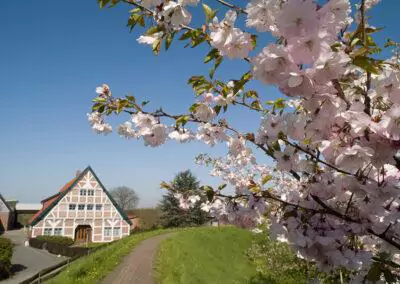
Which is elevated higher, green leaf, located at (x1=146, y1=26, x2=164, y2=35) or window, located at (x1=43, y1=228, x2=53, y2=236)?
green leaf, located at (x1=146, y1=26, x2=164, y2=35)

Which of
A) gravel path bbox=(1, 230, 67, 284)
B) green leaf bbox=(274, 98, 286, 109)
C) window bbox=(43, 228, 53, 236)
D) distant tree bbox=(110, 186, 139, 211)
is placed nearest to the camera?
green leaf bbox=(274, 98, 286, 109)

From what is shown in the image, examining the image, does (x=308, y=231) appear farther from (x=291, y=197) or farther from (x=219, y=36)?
(x=219, y=36)

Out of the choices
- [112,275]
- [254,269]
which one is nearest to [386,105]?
[112,275]

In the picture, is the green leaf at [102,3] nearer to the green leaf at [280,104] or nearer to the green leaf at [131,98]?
the green leaf at [131,98]

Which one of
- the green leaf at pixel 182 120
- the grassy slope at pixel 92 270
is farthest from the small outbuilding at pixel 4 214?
the green leaf at pixel 182 120

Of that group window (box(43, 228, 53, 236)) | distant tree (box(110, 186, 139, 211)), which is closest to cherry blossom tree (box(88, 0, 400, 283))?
window (box(43, 228, 53, 236))

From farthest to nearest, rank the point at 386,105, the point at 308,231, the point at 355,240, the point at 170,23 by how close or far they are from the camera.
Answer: the point at 355,240 < the point at 308,231 < the point at 170,23 < the point at 386,105

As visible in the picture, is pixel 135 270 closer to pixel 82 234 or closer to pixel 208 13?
pixel 208 13

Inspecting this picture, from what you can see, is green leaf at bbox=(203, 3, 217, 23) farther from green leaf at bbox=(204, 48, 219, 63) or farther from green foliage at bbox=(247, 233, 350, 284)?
green foliage at bbox=(247, 233, 350, 284)

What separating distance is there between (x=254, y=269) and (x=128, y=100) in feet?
55.9

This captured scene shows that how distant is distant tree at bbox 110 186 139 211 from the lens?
237 ft

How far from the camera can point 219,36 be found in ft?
4.55

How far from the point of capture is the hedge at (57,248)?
25.1m

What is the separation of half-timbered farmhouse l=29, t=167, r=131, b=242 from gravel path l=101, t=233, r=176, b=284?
819 inches
